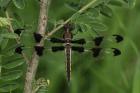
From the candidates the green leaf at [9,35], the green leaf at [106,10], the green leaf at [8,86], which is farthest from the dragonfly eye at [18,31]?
the green leaf at [106,10]

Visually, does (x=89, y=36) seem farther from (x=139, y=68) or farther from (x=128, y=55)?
(x=128, y=55)

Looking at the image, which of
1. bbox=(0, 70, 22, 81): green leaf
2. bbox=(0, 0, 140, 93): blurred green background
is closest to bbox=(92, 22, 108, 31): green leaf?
bbox=(0, 70, 22, 81): green leaf

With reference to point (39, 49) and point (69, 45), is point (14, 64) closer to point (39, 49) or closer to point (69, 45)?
point (39, 49)

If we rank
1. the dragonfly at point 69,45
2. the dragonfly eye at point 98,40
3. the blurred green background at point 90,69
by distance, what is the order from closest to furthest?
1. the dragonfly at point 69,45
2. the dragonfly eye at point 98,40
3. the blurred green background at point 90,69

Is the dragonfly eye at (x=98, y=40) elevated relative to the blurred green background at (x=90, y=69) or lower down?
elevated

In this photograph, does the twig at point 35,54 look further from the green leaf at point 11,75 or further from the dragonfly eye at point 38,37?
the green leaf at point 11,75

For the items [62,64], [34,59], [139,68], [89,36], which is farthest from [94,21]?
[62,64]

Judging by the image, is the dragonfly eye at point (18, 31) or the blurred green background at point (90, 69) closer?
the dragonfly eye at point (18, 31)

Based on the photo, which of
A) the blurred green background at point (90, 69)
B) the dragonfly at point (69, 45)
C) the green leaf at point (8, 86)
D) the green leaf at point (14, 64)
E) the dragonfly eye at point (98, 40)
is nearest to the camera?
the dragonfly at point (69, 45)

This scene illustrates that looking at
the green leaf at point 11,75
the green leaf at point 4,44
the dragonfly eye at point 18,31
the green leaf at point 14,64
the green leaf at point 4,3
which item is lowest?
the green leaf at point 11,75

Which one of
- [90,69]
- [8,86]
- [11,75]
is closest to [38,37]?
[11,75]

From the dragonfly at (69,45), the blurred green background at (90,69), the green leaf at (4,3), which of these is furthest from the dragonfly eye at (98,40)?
the blurred green background at (90,69)
